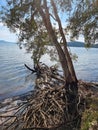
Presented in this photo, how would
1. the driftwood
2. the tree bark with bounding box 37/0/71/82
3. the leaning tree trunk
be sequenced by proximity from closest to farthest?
1. the driftwood
2. the leaning tree trunk
3. the tree bark with bounding box 37/0/71/82

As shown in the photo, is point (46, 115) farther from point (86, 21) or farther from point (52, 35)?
point (86, 21)

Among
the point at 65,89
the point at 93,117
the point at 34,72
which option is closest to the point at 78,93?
the point at 65,89

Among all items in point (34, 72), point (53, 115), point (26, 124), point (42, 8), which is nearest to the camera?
point (26, 124)

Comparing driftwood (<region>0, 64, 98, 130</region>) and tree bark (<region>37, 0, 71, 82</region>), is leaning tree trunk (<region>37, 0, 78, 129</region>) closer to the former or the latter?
tree bark (<region>37, 0, 71, 82</region>)

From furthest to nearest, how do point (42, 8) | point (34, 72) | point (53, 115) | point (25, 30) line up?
point (34, 72) → point (25, 30) → point (42, 8) → point (53, 115)

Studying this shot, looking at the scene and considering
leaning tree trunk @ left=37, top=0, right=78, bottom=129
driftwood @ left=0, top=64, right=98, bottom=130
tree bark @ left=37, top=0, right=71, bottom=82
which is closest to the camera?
driftwood @ left=0, top=64, right=98, bottom=130

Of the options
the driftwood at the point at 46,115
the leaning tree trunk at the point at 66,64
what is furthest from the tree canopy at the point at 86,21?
the driftwood at the point at 46,115

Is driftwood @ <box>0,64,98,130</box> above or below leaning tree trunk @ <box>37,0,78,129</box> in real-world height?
below

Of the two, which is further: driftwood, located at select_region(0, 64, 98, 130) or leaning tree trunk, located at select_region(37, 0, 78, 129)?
leaning tree trunk, located at select_region(37, 0, 78, 129)

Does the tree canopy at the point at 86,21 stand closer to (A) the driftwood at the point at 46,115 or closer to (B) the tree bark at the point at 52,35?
(B) the tree bark at the point at 52,35

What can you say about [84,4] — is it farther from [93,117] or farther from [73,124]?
[93,117]

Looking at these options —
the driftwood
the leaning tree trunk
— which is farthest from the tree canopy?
the driftwood

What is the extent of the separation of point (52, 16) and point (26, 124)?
577 cm

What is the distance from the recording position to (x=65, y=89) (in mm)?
13336
